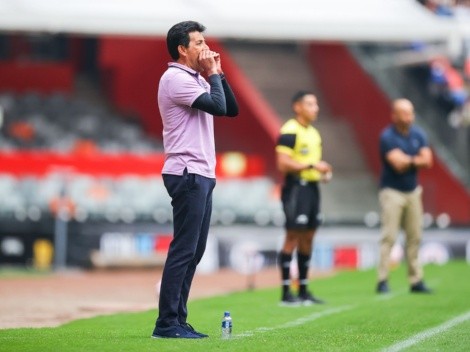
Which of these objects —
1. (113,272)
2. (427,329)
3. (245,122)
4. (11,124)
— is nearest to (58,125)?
(11,124)

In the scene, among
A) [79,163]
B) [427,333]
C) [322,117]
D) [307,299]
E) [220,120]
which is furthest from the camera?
[322,117]

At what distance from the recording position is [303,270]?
14.0m

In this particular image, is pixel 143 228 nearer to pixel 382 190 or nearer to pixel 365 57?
pixel 382 190

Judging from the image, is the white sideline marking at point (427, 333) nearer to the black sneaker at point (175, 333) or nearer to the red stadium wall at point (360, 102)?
the black sneaker at point (175, 333)

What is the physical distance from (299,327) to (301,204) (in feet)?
10.7

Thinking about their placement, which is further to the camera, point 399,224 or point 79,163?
point 79,163

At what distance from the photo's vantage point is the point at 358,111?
32031mm

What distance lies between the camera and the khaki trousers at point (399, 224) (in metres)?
15.3

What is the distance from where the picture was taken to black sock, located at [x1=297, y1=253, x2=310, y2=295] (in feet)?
45.5

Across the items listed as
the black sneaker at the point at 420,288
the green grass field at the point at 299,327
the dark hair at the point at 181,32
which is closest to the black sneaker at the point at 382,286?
the green grass field at the point at 299,327

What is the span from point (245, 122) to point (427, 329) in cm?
2112

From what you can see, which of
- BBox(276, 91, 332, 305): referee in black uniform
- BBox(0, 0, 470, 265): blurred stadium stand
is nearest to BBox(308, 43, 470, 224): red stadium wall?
BBox(0, 0, 470, 265): blurred stadium stand

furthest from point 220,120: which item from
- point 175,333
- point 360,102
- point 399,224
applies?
point 175,333

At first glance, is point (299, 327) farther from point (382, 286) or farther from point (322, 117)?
point (322, 117)
